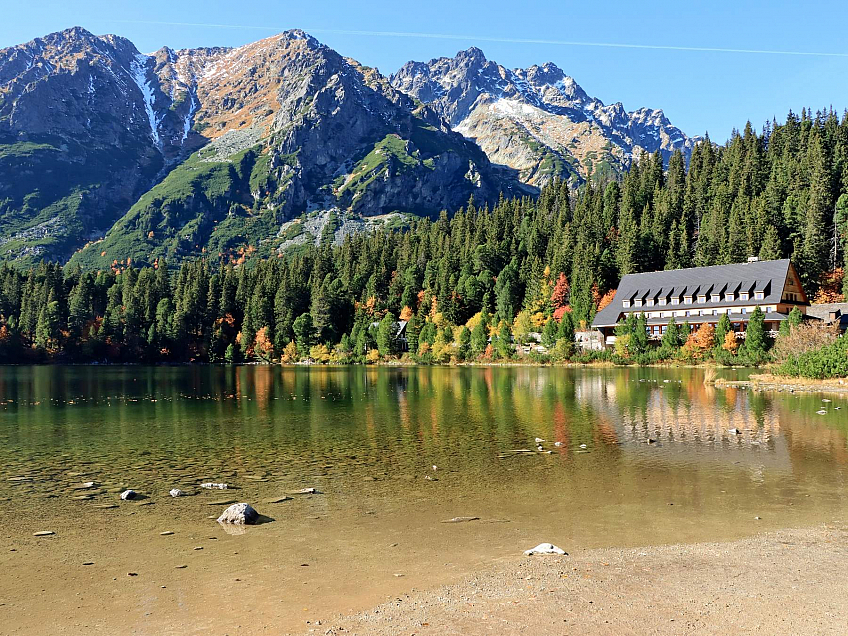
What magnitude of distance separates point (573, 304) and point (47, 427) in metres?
113

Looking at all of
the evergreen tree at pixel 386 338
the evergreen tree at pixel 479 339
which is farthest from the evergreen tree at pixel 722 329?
the evergreen tree at pixel 386 338

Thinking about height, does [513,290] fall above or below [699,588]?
above

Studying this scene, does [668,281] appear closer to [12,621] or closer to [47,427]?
[47,427]

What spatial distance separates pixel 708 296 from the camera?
122562 millimetres

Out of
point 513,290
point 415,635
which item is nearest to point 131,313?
point 513,290

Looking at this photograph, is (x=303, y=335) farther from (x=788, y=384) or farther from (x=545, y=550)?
(x=545, y=550)

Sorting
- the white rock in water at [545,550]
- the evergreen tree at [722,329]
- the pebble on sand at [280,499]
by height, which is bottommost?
the pebble on sand at [280,499]

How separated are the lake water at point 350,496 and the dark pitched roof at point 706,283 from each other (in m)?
77.8

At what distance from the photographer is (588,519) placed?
1812 centimetres

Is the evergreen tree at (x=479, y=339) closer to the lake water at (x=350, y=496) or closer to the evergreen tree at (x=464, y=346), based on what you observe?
the evergreen tree at (x=464, y=346)

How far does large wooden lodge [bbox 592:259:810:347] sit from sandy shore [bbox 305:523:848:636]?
104479mm

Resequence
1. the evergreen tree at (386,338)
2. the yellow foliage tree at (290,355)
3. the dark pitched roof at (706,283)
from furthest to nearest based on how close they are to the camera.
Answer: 1. the yellow foliage tree at (290,355)
2. the evergreen tree at (386,338)
3. the dark pitched roof at (706,283)

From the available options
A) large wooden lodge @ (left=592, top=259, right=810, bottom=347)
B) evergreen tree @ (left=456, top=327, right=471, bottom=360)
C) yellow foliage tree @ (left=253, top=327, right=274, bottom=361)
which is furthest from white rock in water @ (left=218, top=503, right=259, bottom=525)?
yellow foliage tree @ (left=253, top=327, right=274, bottom=361)

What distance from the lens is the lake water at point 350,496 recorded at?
13180mm
